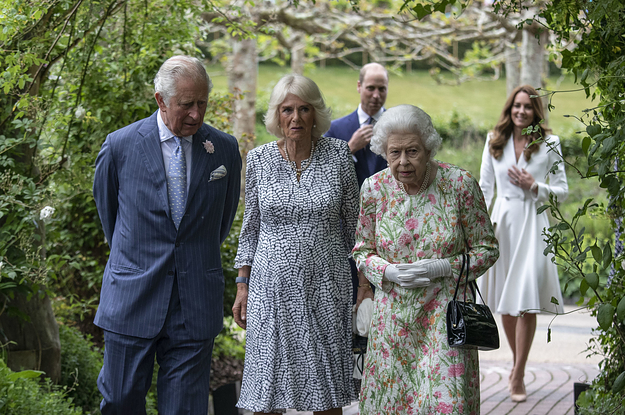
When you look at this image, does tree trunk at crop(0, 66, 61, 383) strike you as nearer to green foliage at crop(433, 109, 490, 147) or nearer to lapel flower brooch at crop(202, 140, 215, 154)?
lapel flower brooch at crop(202, 140, 215, 154)

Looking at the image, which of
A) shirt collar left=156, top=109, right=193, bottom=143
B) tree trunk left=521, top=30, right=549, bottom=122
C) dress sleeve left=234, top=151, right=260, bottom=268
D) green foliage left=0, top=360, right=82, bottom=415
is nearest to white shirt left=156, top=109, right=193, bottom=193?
shirt collar left=156, top=109, right=193, bottom=143

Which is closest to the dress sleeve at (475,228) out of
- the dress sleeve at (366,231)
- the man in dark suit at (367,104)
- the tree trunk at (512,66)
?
the dress sleeve at (366,231)

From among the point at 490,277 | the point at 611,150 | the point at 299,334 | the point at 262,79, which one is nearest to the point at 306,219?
the point at 299,334

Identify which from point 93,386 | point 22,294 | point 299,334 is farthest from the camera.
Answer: point 93,386

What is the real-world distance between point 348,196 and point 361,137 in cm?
85

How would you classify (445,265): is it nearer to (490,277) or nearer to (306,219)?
(306,219)

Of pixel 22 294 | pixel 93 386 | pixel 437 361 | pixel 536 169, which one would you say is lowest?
pixel 93 386

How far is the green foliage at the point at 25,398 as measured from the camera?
364cm

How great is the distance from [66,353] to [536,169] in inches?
155

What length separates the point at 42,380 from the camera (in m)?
4.56

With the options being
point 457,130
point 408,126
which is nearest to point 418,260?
point 408,126

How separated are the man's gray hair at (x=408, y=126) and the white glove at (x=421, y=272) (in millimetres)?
545

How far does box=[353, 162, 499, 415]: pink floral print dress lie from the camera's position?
3.32 metres

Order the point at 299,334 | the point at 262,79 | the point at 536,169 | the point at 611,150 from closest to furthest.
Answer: the point at 611,150 → the point at 299,334 → the point at 536,169 → the point at 262,79
